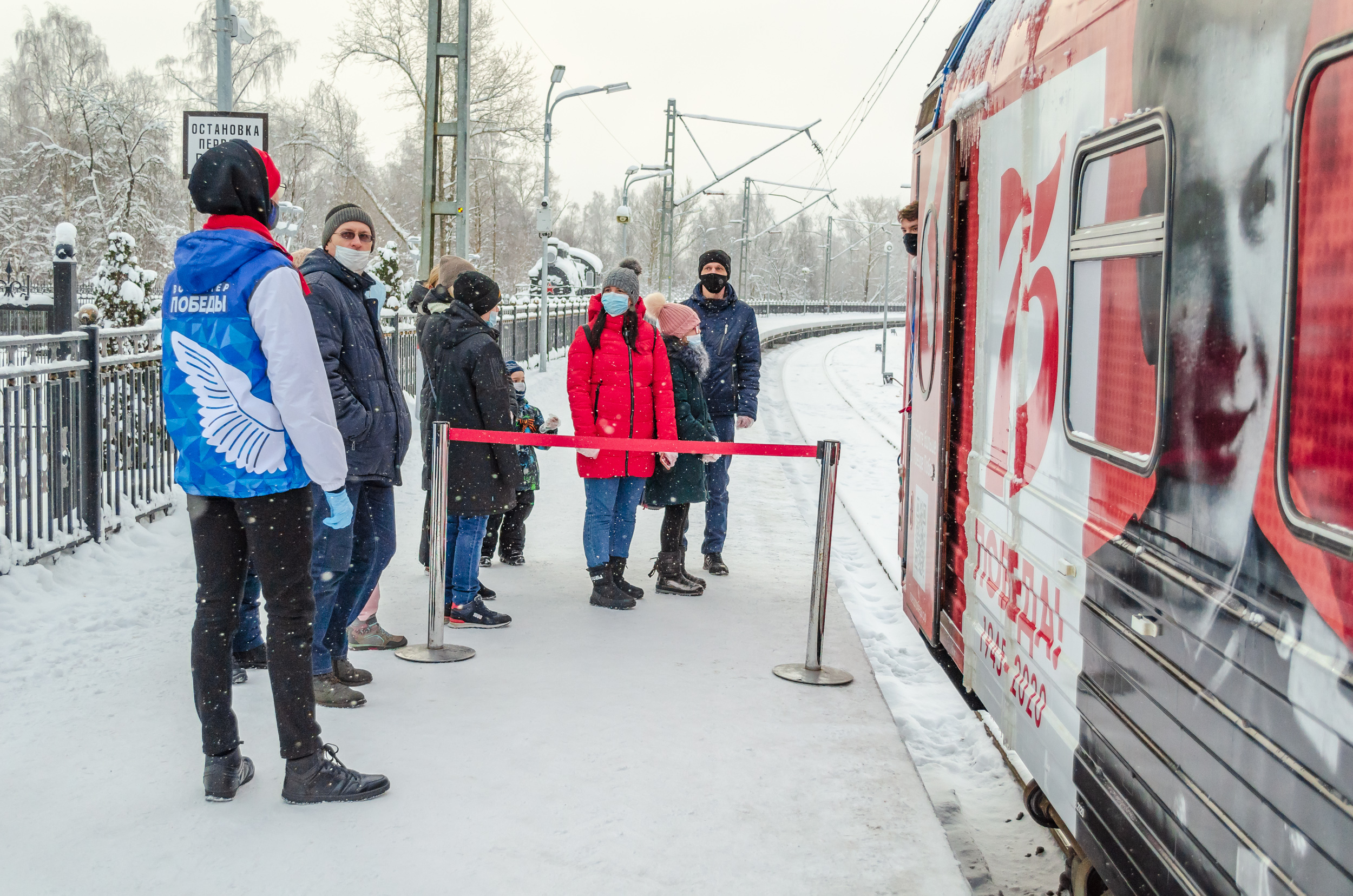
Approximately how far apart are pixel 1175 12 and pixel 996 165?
4.94ft

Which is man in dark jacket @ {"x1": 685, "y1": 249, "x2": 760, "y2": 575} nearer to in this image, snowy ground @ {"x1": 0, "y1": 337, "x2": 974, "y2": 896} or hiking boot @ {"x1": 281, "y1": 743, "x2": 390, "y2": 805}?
snowy ground @ {"x1": 0, "y1": 337, "x2": 974, "y2": 896}

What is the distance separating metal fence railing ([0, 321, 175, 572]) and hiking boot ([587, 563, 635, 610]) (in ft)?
8.57

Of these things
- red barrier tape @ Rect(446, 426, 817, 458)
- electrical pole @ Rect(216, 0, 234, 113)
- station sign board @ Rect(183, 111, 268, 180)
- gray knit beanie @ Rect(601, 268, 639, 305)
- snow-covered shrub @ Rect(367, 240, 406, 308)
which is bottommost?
red barrier tape @ Rect(446, 426, 817, 458)

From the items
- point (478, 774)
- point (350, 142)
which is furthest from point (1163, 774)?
point (350, 142)

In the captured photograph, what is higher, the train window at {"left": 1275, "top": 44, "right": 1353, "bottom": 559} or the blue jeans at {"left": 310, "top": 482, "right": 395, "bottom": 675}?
the train window at {"left": 1275, "top": 44, "right": 1353, "bottom": 559}

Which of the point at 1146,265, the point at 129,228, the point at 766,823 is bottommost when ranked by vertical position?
the point at 766,823

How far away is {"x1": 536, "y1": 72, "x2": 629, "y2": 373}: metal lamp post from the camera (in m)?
19.5

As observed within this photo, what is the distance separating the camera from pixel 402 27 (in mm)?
38500

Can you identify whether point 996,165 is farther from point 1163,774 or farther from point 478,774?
point 478,774

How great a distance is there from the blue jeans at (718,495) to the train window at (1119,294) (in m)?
3.74

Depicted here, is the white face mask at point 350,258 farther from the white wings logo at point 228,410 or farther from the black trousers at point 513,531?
the black trousers at point 513,531

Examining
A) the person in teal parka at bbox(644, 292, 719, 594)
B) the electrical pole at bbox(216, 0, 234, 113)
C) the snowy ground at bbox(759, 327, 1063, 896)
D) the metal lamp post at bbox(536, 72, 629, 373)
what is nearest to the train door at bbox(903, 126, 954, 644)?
the snowy ground at bbox(759, 327, 1063, 896)

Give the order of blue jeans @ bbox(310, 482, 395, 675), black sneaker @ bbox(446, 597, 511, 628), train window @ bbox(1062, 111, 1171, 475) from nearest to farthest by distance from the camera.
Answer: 1. train window @ bbox(1062, 111, 1171, 475)
2. blue jeans @ bbox(310, 482, 395, 675)
3. black sneaker @ bbox(446, 597, 511, 628)

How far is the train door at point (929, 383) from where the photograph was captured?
4.60 m
